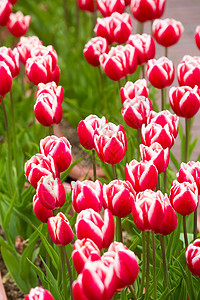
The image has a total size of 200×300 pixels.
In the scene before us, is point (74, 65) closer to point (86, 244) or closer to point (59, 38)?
point (59, 38)

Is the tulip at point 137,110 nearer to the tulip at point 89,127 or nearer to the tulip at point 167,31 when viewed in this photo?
the tulip at point 89,127

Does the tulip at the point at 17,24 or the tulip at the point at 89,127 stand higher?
the tulip at the point at 17,24

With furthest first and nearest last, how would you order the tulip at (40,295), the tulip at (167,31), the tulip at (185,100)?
1. the tulip at (167,31)
2. the tulip at (185,100)
3. the tulip at (40,295)

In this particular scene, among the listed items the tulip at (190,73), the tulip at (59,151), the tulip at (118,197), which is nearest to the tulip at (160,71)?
the tulip at (190,73)

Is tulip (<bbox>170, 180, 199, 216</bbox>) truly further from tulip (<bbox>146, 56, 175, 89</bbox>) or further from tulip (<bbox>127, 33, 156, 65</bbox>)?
tulip (<bbox>127, 33, 156, 65</bbox>)

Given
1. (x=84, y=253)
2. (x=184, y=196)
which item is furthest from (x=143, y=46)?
(x=84, y=253)

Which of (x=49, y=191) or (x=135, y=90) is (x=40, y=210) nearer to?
(x=49, y=191)

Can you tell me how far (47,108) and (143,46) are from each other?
45 cm

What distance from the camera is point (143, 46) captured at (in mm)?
1720

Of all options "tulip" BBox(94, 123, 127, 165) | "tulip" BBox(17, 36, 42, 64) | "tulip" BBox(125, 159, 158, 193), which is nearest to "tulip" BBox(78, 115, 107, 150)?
"tulip" BBox(94, 123, 127, 165)

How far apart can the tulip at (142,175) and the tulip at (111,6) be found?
99 cm

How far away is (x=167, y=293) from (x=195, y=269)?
16 cm

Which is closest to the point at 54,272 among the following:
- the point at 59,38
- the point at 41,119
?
the point at 41,119

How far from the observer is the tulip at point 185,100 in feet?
4.70
